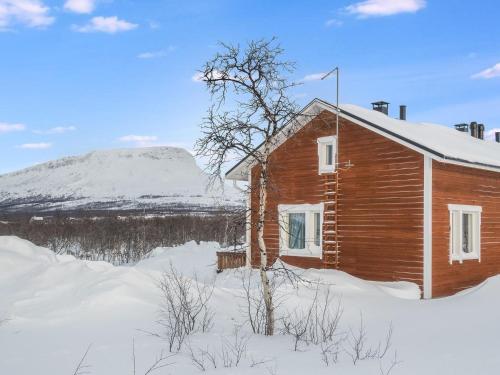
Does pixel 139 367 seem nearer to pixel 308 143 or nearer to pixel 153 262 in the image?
pixel 308 143

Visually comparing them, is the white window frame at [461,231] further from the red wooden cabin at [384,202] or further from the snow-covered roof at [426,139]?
the snow-covered roof at [426,139]

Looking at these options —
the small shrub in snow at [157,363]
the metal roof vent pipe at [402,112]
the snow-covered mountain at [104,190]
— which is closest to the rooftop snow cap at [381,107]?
the metal roof vent pipe at [402,112]

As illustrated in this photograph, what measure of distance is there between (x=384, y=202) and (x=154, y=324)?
7.83m

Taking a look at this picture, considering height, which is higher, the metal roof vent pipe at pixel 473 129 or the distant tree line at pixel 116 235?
the metal roof vent pipe at pixel 473 129

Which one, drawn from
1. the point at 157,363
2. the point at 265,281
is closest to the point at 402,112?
the point at 265,281

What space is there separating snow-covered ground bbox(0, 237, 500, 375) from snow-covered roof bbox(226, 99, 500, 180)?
334 cm

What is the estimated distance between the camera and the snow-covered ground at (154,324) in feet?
23.4

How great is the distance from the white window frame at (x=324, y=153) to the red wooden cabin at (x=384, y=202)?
0.10 ft

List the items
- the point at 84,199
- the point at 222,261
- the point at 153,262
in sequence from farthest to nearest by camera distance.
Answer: the point at 84,199, the point at 153,262, the point at 222,261

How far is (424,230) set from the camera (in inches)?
540

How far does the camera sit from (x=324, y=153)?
16.2m

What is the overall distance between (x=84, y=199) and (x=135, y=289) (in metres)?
145

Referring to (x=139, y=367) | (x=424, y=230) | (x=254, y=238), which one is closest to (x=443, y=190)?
(x=424, y=230)

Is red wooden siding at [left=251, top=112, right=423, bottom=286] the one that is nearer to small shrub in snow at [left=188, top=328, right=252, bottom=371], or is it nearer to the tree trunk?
the tree trunk
